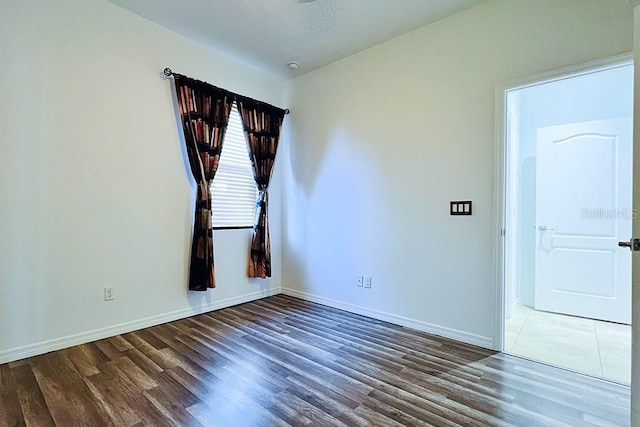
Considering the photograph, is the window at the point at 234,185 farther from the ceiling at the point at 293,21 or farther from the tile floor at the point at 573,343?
the tile floor at the point at 573,343

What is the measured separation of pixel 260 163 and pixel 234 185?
415mm

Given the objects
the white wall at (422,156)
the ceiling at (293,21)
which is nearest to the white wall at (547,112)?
the white wall at (422,156)

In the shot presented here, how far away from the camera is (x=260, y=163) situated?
3.82 m

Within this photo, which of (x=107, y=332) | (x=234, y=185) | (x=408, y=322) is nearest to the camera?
(x=107, y=332)

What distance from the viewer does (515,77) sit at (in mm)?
2416

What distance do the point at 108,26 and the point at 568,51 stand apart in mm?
3559

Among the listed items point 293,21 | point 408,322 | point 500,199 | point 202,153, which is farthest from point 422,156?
point 202,153

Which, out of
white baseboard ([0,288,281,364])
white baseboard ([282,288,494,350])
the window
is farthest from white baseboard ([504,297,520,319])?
the window

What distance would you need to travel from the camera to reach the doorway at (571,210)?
3.13m

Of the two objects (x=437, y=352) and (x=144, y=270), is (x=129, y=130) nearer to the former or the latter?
(x=144, y=270)

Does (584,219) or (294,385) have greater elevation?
(584,219)

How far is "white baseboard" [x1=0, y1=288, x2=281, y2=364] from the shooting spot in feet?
7.53

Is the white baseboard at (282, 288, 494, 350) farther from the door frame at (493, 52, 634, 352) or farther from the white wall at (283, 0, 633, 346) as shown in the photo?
the door frame at (493, 52, 634, 352)

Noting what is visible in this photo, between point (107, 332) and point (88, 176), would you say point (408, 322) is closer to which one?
point (107, 332)
